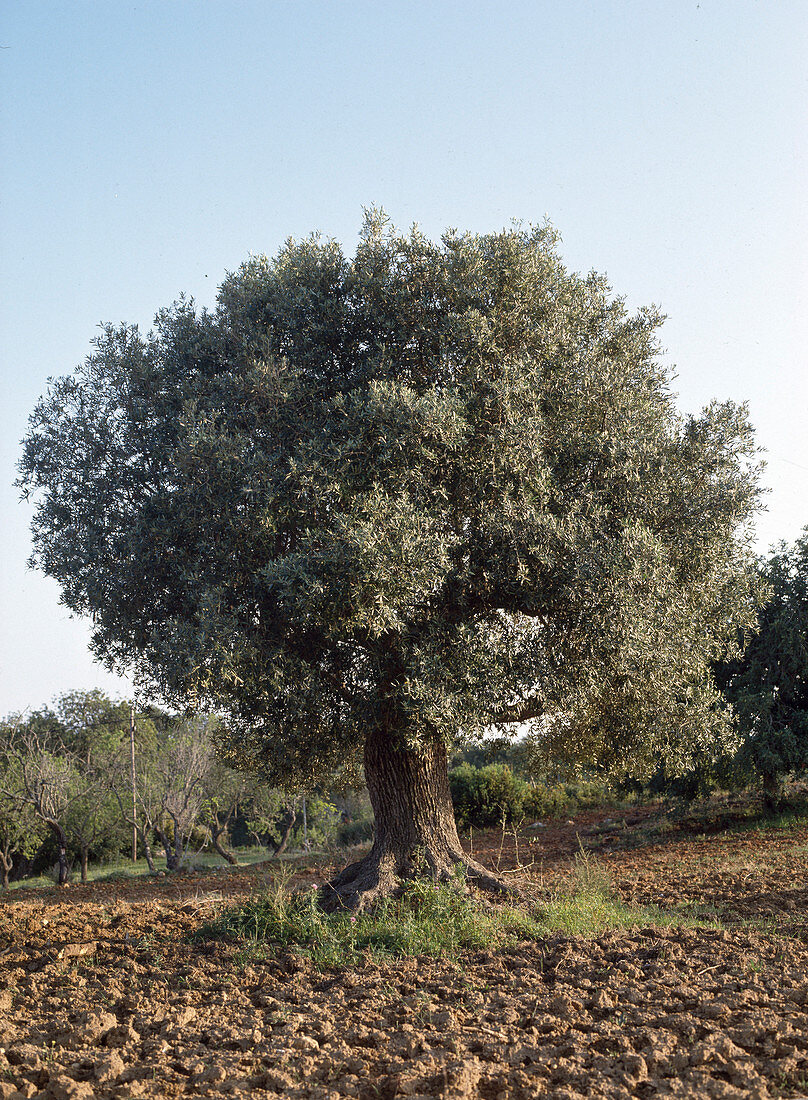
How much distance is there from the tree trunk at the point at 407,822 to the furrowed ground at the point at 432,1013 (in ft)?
5.08

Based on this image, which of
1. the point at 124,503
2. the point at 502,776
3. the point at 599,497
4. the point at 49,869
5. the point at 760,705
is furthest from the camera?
the point at 49,869

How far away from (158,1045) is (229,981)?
2.04m

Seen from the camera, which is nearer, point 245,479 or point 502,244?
point 245,479

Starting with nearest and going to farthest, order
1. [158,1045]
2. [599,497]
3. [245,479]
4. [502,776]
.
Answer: [158,1045], [245,479], [599,497], [502,776]

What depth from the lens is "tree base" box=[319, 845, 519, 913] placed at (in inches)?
425

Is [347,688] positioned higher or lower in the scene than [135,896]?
higher

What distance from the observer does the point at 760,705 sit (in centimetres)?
1975

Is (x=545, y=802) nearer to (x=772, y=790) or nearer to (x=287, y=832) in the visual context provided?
(x=772, y=790)

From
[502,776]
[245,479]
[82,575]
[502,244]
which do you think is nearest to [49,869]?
[502,776]

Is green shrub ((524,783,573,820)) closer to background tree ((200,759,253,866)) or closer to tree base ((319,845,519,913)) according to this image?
background tree ((200,759,253,866))

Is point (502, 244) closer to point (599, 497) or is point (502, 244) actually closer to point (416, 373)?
point (416, 373)

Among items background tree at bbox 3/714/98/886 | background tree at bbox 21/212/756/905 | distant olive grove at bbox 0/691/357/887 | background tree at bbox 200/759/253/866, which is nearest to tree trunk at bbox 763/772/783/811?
background tree at bbox 21/212/756/905

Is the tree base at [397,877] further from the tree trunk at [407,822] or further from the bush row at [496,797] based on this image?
the bush row at [496,797]

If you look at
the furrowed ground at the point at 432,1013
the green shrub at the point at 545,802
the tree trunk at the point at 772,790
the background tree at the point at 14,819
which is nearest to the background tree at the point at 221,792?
the background tree at the point at 14,819
